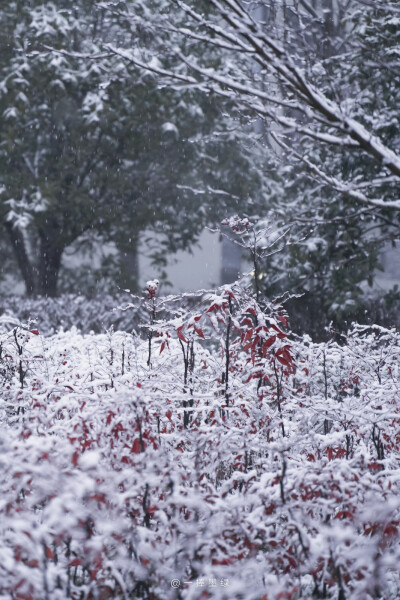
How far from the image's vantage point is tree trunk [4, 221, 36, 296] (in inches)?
598

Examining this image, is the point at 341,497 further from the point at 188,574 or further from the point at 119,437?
the point at 119,437

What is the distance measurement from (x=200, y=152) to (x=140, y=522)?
13.1 meters

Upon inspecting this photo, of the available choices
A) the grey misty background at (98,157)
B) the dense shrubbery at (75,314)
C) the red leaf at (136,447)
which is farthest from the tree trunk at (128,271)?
the red leaf at (136,447)

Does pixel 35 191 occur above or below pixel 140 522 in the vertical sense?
above

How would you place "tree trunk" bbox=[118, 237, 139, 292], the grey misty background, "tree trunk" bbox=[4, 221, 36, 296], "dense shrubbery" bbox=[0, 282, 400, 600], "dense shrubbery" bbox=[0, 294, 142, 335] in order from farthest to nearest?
"tree trunk" bbox=[4, 221, 36, 296] < "tree trunk" bbox=[118, 237, 139, 292] < the grey misty background < "dense shrubbery" bbox=[0, 294, 142, 335] < "dense shrubbery" bbox=[0, 282, 400, 600]

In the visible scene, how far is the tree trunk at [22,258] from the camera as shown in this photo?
15195 millimetres

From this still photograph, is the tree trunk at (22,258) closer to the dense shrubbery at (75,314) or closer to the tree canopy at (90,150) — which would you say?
the tree canopy at (90,150)

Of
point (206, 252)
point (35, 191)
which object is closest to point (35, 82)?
point (35, 191)

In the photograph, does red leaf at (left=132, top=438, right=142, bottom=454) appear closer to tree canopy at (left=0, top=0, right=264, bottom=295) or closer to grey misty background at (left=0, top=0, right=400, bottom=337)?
grey misty background at (left=0, top=0, right=400, bottom=337)

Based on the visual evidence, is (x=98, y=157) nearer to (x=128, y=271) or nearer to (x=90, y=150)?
(x=90, y=150)

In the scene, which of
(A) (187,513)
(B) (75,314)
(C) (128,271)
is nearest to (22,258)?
(C) (128,271)

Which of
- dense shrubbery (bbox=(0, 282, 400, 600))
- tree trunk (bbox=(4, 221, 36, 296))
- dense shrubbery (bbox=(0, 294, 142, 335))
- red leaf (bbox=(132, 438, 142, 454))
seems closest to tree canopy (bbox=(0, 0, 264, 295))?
tree trunk (bbox=(4, 221, 36, 296))

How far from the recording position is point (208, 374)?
5.87 meters

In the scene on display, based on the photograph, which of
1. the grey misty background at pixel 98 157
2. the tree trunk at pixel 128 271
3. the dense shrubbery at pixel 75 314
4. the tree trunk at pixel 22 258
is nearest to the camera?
the dense shrubbery at pixel 75 314
